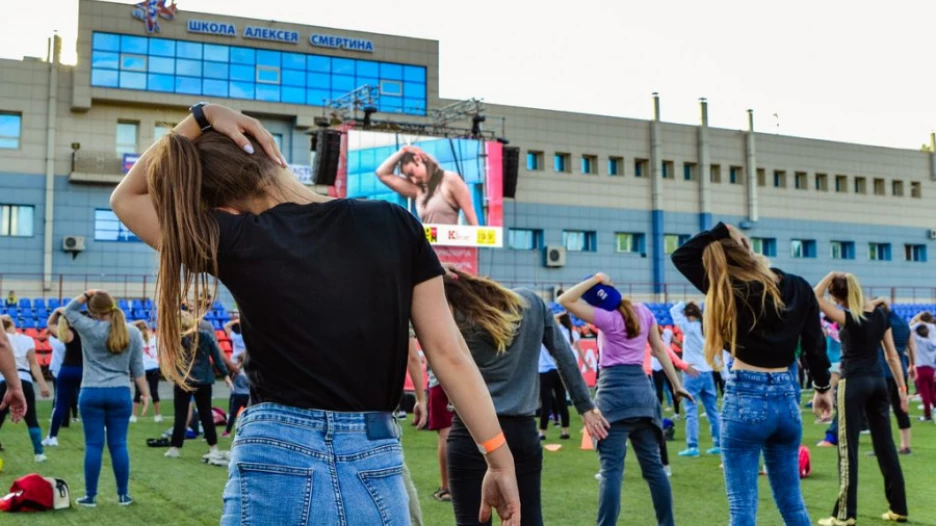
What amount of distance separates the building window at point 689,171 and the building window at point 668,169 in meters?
0.84

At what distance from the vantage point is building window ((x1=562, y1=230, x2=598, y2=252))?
147ft

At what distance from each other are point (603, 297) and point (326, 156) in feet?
82.7

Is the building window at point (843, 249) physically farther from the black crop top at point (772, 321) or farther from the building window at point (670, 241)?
the black crop top at point (772, 321)

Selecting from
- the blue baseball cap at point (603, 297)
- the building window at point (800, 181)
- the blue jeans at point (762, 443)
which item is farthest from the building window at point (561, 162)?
the blue jeans at point (762, 443)

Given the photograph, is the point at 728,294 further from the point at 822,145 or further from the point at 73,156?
the point at 822,145

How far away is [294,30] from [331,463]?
38.6m

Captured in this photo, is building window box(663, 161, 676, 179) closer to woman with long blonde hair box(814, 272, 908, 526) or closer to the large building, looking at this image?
the large building

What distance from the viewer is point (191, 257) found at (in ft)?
8.06

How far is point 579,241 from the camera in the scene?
45062 mm

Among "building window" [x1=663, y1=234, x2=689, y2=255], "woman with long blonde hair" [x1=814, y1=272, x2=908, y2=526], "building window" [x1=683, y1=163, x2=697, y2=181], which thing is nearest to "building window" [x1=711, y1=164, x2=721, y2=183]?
"building window" [x1=683, y1=163, x2=697, y2=181]

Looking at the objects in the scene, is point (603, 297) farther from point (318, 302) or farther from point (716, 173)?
point (716, 173)

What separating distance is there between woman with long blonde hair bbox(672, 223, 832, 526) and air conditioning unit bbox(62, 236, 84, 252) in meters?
33.0

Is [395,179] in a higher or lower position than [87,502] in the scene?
higher

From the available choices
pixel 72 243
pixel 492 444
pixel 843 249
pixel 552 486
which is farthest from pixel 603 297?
pixel 843 249
